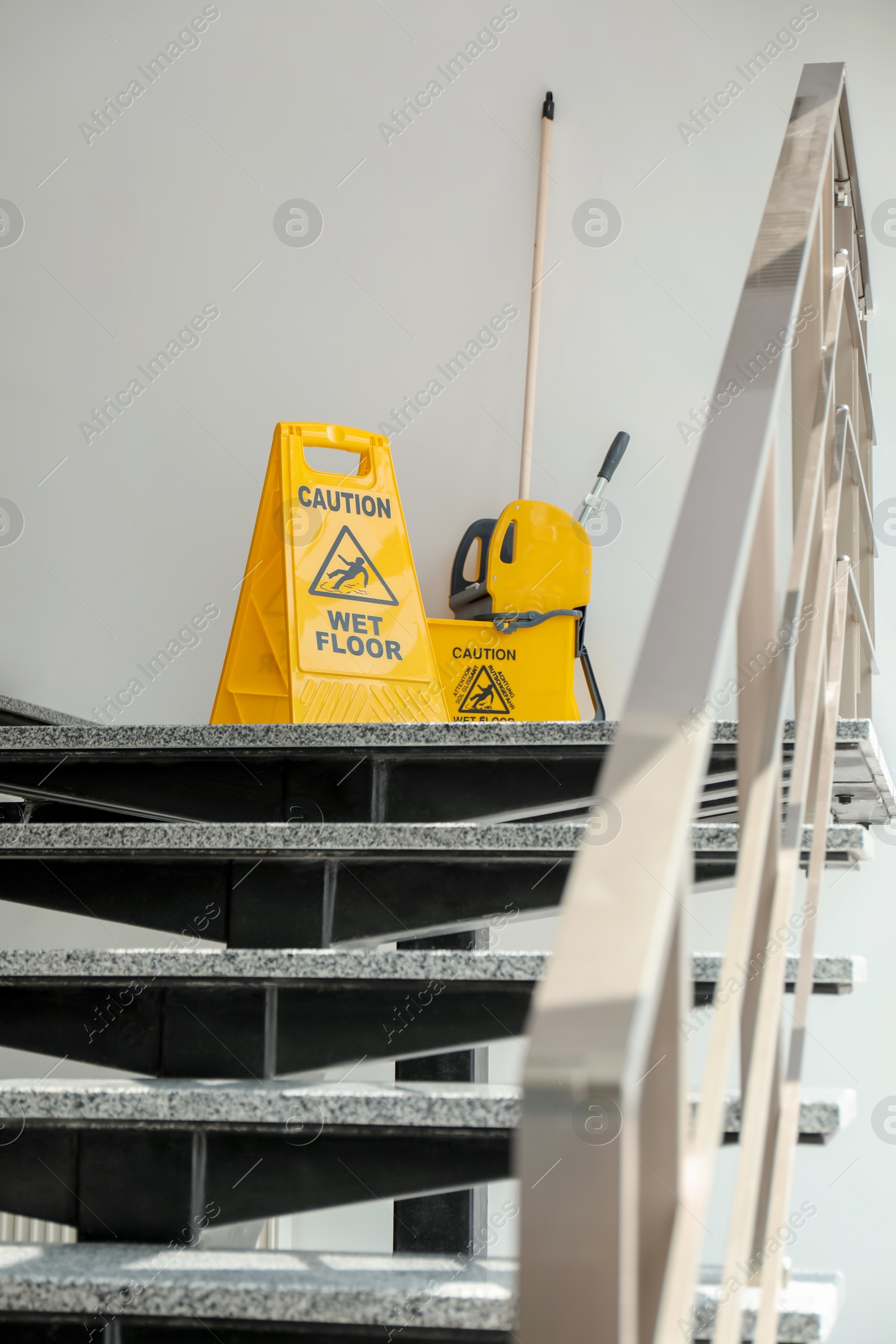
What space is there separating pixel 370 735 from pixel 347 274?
88.9 inches

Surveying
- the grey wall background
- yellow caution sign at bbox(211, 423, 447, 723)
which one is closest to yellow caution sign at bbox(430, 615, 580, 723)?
the grey wall background

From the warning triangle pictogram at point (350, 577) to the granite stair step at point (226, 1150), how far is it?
1101 mm

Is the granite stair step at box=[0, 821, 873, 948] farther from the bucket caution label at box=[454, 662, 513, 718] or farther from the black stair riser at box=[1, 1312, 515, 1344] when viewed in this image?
the bucket caution label at box=[454, 662, 513, 718]

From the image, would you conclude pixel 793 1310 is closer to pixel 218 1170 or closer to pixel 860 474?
pixel 218 1170

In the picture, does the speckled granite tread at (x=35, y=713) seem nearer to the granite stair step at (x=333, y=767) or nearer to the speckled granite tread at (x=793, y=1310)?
the granite stair step at (x=333, y=767)

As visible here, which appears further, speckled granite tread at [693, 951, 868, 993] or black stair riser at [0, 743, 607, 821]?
black stair riser at [0, 743, 607, 821]

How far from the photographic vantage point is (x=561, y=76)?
3.38 metres

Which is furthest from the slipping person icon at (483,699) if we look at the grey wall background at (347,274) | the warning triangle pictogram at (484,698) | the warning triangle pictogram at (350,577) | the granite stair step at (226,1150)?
the granite stair step at (226,1150)

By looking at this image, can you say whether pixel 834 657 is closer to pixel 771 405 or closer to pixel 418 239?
pixel 771 405

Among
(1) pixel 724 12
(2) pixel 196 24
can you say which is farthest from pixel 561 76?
(2) pixel 196 24

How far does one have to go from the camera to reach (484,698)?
2855 millimetres

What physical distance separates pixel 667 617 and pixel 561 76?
3.27 m

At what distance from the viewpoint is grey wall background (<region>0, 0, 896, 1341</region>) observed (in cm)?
323

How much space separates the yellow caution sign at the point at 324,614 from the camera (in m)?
2.08
